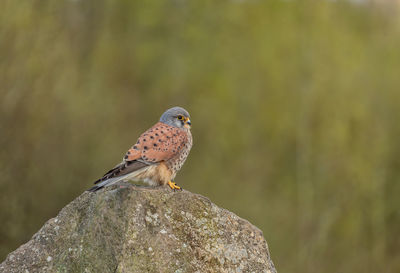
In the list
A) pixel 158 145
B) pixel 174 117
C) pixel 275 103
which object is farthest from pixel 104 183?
pixel 275 103

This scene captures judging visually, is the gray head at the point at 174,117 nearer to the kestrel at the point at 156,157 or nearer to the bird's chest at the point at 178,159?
the kestrel at the point at 156,157

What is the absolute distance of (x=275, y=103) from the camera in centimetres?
1360

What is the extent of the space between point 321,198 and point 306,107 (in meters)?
2.09

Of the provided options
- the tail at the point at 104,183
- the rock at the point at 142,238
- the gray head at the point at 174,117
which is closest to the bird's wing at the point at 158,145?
the gray head at the point at 174,117

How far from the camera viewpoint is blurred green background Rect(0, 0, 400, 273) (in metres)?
11.7

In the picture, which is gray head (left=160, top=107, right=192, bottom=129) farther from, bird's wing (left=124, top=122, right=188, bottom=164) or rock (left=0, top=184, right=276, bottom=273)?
rock (left=0, top=184, right=276, bottom=273)

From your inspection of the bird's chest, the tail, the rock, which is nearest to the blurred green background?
the bird's chest

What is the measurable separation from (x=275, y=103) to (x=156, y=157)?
9.48 metres

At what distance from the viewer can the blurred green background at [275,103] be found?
38.2 feet

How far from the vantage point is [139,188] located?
3859 mm

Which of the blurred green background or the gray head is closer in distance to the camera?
the gray head

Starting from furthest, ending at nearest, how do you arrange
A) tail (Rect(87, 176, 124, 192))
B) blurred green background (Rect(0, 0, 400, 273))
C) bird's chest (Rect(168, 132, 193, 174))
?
blurred green background (Rect(0, 0, 400, 273)) → bird's chest (Rect(168, 132, 193, 174)) → tail (Rect(87, 176, 124, 192))

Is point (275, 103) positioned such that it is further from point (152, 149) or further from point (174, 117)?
point (152, 149)

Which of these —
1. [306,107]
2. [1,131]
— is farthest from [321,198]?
[1,131]
